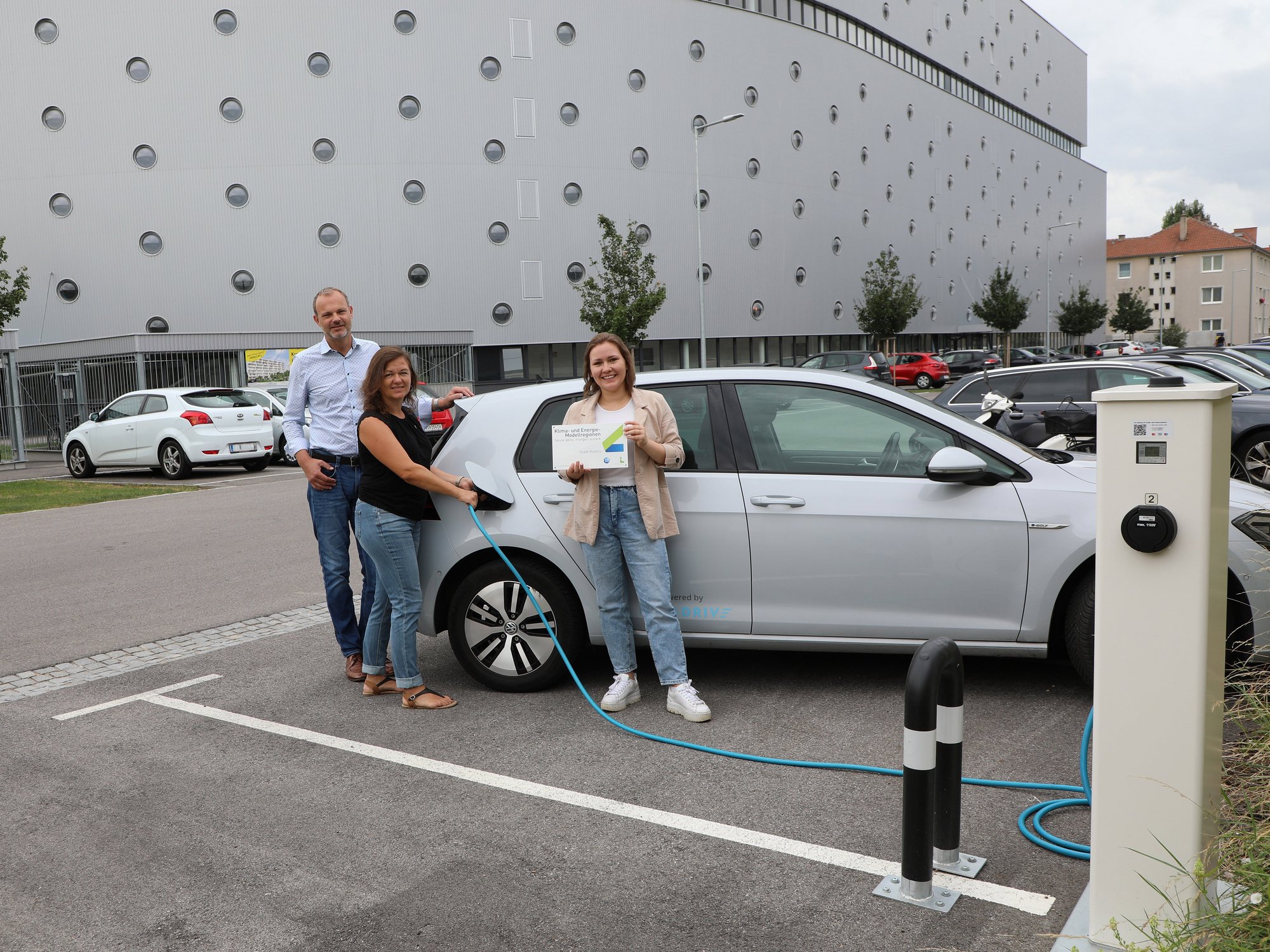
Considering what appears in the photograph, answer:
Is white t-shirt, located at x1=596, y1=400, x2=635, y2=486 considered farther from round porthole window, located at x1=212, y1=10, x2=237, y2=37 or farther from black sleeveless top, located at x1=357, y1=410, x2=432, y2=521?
round porthole window, located at x1=212, y1=10, x2=237, y2=37

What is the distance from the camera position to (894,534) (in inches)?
192

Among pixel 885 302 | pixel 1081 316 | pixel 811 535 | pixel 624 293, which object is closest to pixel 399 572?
pixel 811 535

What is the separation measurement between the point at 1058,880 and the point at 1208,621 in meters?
1.14

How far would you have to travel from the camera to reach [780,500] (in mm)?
4992

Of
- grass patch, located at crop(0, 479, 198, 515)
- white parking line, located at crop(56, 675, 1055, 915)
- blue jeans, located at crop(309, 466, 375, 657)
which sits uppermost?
blue jeans, located at crop(309, 466, 375, 657)

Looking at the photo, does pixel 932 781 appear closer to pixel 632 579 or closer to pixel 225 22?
pixel 632 579

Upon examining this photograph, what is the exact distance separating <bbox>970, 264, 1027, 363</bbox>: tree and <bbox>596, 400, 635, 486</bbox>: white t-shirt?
187 feet

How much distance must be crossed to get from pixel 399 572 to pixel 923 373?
39.6m

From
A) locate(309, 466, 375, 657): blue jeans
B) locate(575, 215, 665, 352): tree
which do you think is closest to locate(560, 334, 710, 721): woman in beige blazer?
locate(309, 466, 375, 657): blue jeans

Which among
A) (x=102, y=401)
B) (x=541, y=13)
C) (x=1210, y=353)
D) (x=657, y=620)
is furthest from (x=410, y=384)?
(x=541, y=13)

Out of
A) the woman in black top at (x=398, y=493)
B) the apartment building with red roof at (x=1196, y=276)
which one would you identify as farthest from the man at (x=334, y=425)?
the apartment building with red roof at (x=1196, y=276)

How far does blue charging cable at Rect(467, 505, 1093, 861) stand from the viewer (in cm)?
361

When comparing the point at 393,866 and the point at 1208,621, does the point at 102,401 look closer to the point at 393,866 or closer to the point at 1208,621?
the point at 393,866

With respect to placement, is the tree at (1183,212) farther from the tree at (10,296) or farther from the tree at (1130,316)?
the tree at (10,296)
